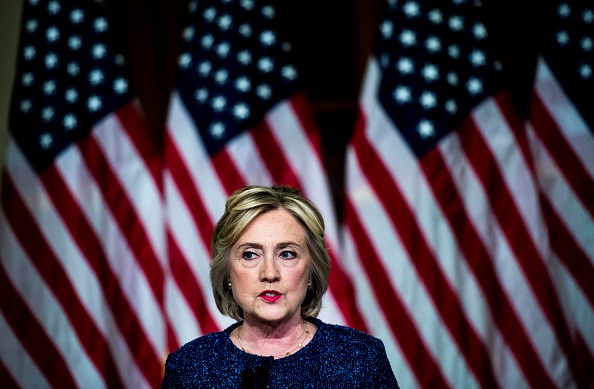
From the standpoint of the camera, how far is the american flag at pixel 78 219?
3701mm

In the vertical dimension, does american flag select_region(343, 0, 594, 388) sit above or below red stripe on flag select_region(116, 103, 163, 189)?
below

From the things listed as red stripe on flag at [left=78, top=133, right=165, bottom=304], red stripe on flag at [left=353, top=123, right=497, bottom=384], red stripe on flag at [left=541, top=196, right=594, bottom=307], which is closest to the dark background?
red stripe on flag at [left=78, top=133, right=165, bottom=304]

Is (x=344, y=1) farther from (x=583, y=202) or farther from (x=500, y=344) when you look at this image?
(x=500, y=344)

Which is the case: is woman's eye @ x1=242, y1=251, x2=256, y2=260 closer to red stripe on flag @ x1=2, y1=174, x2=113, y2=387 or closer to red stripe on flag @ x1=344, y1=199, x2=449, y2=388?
red stripe on flag @ x1=344, y1=199, x2=449, y2=388

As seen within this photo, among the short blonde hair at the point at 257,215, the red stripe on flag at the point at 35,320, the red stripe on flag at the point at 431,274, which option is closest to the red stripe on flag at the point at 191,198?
the red stripe on flag at the point at 35,320

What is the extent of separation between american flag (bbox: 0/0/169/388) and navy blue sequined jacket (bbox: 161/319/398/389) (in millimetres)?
1782

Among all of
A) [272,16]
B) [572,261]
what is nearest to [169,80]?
[272,16]

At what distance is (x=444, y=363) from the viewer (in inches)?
144

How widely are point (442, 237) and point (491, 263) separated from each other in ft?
0.93

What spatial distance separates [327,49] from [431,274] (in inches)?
70.9

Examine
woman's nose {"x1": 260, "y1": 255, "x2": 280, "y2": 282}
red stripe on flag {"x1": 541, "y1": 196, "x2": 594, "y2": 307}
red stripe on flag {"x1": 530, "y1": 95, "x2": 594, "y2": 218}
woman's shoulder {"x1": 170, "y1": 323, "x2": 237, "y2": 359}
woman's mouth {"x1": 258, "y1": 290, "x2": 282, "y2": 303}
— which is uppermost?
woman's nose {"x1": 260, "y1": 255, "x2": 280, "y2": 282}

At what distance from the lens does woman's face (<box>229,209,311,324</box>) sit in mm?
1952

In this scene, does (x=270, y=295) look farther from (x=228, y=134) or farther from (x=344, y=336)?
(x=228, y=134)

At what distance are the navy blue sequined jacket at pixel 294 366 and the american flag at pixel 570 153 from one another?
206 centimetres
